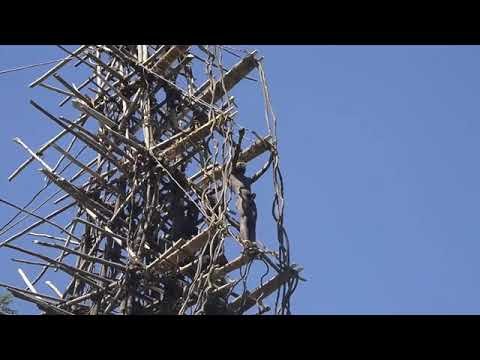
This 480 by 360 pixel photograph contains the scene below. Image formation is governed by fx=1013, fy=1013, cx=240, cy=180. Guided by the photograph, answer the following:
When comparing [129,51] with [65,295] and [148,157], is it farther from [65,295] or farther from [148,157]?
[65,295]

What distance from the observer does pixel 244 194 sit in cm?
1404

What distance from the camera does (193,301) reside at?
14.6 m

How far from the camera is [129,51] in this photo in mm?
17594

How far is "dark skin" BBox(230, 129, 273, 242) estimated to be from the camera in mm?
13719

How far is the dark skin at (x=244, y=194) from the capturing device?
540 inches
